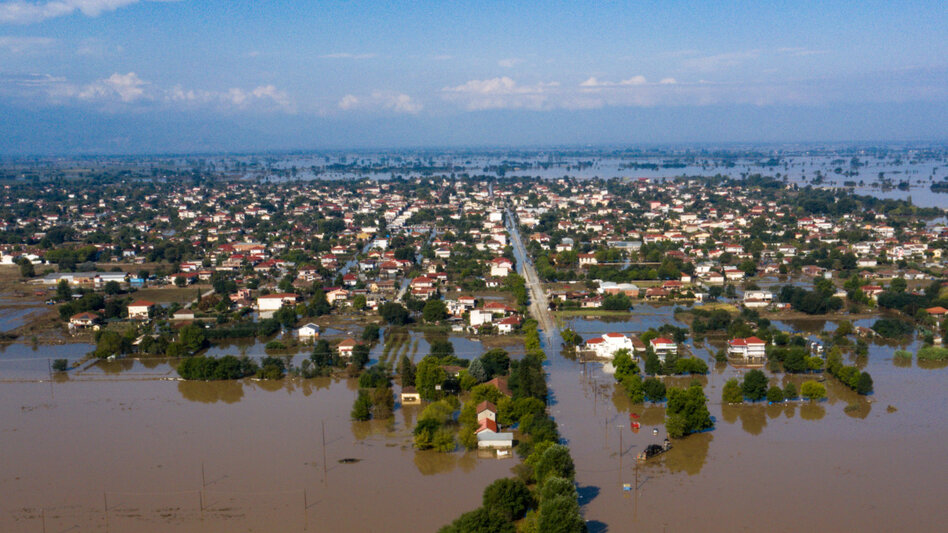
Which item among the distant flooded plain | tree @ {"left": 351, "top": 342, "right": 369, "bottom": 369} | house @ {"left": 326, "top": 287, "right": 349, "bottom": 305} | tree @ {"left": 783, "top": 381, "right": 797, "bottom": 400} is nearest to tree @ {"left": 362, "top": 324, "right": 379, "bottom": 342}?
tree @ {"left": 351, "top": 342, "right": 369, "bottom": 369}

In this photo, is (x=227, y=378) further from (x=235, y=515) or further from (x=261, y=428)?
(x=235, y=515)

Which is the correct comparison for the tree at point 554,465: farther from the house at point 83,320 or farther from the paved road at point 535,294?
the house at point 83,320

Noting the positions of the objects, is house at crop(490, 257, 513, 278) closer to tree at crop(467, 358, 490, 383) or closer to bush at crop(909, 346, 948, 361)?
tree at crop(467, 358, 490, 383)

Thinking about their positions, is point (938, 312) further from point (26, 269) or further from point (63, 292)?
point (26, 269)

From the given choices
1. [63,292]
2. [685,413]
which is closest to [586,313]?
[685,413]

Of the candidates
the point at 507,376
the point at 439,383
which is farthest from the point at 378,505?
the point at 507,376

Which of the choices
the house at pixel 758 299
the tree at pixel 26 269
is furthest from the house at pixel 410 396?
the tree at pixel 26 269
